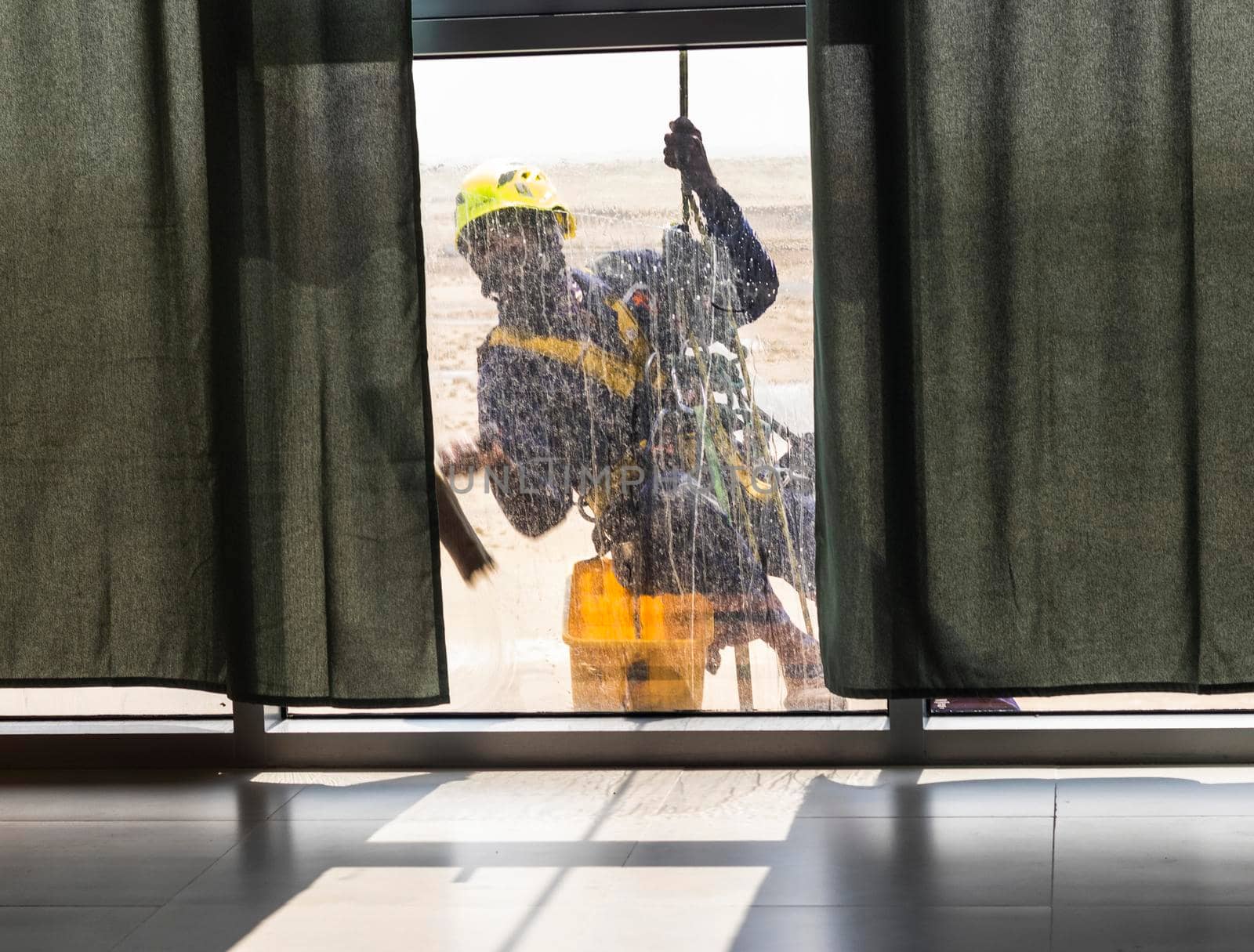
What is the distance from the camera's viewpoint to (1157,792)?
262 cm

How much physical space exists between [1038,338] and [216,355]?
62.8 inches

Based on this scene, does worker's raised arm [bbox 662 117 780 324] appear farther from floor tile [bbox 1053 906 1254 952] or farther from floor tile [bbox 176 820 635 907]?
floor tile [bbox 1053 906 1254 952]

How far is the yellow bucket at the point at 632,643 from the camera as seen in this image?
293cm

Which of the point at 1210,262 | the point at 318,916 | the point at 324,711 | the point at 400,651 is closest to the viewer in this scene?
the point at 318,916

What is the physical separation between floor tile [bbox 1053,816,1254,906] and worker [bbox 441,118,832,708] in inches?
26.7

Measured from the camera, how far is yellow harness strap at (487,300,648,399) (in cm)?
287

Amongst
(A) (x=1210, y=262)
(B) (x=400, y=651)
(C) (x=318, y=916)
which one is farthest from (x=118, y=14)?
(A) (x=1210, y=262)

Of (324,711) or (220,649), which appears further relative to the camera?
(324,711)

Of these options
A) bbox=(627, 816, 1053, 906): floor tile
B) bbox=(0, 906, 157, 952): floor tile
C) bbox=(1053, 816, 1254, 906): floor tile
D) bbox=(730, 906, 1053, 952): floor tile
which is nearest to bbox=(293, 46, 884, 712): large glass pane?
bbox=(627, 816, 1053, 906): floor tile

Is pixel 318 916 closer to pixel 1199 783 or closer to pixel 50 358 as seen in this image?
pixel 50 358

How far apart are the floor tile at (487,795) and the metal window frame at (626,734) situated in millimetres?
56

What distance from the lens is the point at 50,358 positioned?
284 cm

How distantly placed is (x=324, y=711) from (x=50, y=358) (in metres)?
0.93

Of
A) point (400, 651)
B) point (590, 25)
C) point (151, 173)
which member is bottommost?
point (400, 651)
